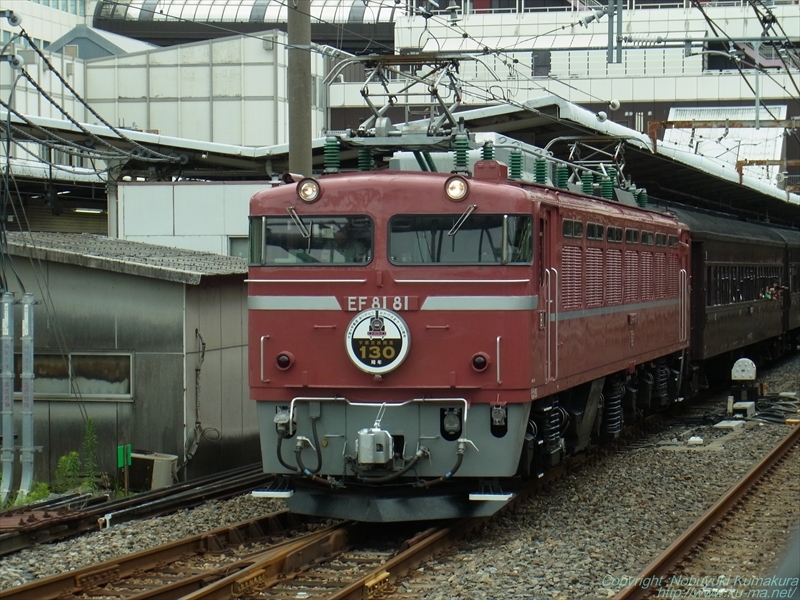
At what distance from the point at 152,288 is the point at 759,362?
17.6 metres

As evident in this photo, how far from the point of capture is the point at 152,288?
1359 centimetres

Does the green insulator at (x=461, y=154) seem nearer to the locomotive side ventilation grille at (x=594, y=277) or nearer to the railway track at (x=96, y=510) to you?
the locomotive side ventilation grille at (x=594, y=277)

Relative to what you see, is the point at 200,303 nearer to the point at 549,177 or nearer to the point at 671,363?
the point at 549,177

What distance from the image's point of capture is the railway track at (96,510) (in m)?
10.3

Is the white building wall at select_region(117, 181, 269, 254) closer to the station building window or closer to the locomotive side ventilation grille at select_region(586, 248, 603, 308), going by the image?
the station building window

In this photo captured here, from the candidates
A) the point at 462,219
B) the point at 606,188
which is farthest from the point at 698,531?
the point at 606,188

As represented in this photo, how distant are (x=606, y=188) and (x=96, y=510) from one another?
6.76 metres

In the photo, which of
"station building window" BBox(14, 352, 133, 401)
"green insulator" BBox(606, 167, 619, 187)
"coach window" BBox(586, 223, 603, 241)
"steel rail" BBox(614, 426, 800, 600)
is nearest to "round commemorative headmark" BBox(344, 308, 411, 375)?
"steel rail" BBox(614, 426, 800, 600)

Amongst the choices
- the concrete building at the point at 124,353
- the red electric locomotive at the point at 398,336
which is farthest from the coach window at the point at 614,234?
the concrete building at the point at 124,353

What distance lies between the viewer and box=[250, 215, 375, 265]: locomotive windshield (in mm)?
10320

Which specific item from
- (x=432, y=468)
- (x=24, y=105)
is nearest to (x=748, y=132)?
(x=24, y=105)

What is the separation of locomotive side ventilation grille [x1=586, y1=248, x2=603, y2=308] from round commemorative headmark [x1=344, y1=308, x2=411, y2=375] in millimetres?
2904

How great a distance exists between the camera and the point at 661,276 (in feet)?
53.2

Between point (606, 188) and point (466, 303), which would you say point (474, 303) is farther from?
point (606, 188)
